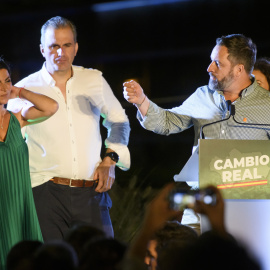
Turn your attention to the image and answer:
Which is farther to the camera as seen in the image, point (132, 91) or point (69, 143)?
point (69, 143)

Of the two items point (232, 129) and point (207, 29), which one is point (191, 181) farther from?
point (207, 29)

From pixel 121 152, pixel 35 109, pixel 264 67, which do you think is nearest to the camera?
pixel 35 109

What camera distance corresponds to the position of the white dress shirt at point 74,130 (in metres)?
3.85

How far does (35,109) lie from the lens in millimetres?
3631

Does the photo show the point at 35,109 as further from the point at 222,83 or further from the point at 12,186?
the point at 222,83

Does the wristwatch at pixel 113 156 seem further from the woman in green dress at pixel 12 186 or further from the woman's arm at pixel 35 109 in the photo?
the woman in green dress at pixel 12 186

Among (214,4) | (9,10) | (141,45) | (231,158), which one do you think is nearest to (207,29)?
(214,4)

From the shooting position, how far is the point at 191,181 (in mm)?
3664

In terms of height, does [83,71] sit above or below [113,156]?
above

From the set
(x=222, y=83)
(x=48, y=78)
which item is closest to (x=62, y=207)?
(x=48, y=78)

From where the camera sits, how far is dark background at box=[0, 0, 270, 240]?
756cm

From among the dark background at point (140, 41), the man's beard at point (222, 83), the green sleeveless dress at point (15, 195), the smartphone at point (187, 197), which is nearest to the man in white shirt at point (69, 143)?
the green sleeveless dress at point (15, 195)

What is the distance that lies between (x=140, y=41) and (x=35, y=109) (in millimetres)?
4431

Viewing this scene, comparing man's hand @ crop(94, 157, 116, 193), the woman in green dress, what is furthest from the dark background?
the woman in green dress
